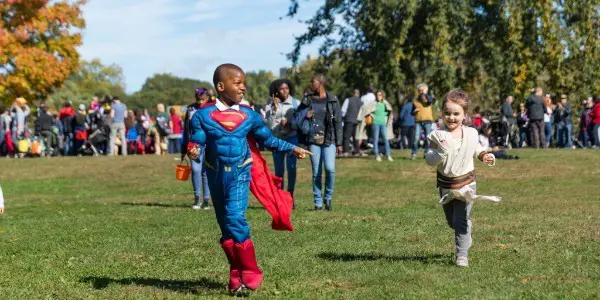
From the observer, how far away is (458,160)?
849cm

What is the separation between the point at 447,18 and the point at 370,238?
2665 cm

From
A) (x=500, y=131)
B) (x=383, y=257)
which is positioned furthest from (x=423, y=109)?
(x=383, y=257)

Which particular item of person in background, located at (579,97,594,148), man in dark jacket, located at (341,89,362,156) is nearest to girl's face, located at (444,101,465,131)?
man in dark jacket, located at (341,89,362,156)

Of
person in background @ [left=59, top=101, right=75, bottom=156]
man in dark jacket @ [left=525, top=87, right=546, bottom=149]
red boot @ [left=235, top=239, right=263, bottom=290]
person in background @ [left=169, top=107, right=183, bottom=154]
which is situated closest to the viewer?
red boot @ [left=235, top=239, right=263, bottom=290]

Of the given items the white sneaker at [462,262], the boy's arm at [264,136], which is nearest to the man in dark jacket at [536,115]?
the white sneaker at [462,262]

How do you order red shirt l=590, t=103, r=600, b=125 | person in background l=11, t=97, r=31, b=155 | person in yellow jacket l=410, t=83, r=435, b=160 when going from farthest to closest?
1. person in background l=11, t=97, r=31, b=155
2. red shirt l=590, t=103, r=600, b=125
3. person in yellow jacket l=410, t=83, r=435, b=160

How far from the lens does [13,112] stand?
34.9 metres

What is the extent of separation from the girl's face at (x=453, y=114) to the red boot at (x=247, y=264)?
2.31 metres

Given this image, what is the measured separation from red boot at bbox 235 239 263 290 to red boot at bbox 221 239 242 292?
0.05 meters

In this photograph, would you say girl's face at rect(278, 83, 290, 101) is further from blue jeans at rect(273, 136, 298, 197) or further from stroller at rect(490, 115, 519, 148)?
stroller at rect(490, 115, 519, 148)

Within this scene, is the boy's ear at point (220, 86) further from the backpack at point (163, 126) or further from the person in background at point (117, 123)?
the backpack at point (163, 126)

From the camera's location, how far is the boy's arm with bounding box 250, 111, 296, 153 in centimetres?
774

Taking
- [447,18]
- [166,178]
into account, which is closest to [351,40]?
[447,18]

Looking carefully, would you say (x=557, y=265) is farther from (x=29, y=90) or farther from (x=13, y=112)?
(x=29, y=90)
